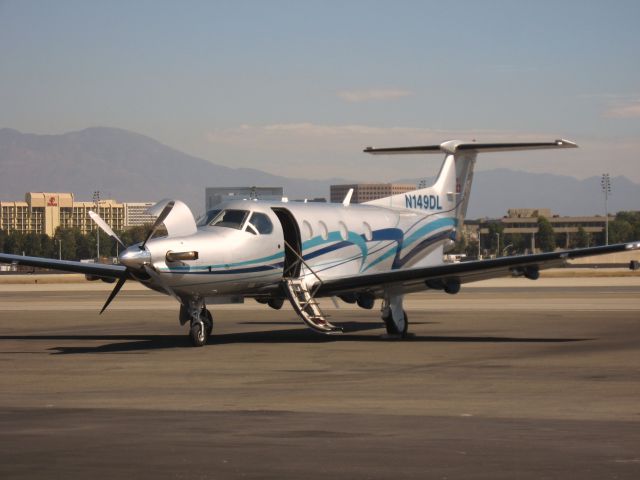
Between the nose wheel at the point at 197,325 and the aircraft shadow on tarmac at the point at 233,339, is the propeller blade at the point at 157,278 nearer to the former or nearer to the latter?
the nose wheel at the point at 197,325

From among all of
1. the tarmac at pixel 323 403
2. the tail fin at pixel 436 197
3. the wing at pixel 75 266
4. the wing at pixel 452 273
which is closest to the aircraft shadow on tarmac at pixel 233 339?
the tarmac at pixel 323 403

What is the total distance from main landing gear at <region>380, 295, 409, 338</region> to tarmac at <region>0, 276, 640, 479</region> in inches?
28.3

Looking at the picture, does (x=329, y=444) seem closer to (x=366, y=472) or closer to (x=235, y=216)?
(x=366, y=472)

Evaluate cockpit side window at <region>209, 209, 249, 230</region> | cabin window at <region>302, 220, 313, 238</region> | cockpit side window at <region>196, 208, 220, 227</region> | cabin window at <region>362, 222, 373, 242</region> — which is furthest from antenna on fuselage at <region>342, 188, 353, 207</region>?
cockpit side window at <region>196, 208, 220, 227</region>

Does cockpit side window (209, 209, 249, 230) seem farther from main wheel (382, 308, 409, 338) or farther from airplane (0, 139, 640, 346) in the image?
main wheel (382, 308, 409, 338)

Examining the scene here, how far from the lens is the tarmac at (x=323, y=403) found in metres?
11.3

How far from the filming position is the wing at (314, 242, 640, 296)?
27952 millimetres

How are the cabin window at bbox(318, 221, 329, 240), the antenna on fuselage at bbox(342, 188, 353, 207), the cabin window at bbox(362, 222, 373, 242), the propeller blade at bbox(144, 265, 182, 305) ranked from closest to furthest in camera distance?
the propeller blade at bbox(144, 265, 182, 305)
the cabin window at bbox(318, 221, 329, 240)
the cabin window at bbox(362, 222, 373, 242)
the antenna on fuselage at bbox(342, 188, 353, 207)

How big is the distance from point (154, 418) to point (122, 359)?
32.8 feet

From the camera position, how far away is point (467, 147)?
3731 cm

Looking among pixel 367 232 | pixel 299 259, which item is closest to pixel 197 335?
pixel 299 259

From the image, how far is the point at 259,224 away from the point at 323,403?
12359 millimetres

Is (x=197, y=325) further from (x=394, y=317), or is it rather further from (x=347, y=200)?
(x=347, y=200)

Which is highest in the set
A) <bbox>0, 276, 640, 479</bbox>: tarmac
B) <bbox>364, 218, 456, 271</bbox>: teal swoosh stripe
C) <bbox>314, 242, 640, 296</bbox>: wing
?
<bbox>364, 218, 456, 271</bbox>: teal swoosh stripe
